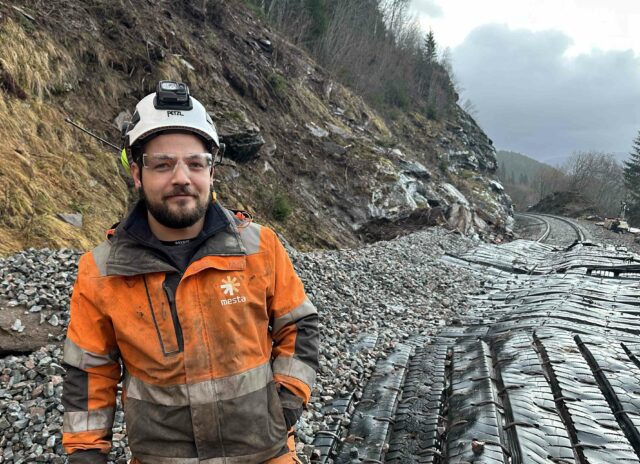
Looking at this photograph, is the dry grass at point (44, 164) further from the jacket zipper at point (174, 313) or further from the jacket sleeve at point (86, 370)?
the jacket zipper at point (174, 313)

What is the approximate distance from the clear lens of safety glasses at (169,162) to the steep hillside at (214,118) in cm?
511

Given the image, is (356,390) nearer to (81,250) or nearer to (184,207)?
(184,207)

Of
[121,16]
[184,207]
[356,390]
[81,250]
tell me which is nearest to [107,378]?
[184,207]

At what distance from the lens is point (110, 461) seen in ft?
10.0

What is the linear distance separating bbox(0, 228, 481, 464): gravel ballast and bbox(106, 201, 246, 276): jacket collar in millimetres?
2042

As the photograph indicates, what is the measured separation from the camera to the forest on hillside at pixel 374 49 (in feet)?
111

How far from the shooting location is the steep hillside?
7.61 m

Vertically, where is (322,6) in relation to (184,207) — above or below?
above

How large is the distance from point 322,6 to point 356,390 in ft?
121

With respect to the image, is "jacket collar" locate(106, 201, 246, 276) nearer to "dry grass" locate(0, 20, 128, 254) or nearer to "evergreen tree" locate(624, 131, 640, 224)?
"dry grass" locate(0, 20, 128, 254)

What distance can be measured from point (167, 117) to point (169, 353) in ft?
3.70

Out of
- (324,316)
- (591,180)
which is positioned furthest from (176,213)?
(591,180)

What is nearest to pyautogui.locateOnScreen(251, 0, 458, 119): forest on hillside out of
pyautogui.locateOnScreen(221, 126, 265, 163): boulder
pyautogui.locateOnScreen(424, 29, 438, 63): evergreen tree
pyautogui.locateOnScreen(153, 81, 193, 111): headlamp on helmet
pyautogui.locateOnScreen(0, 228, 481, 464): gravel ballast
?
pyautogui.locateOnScreen(424, 29, 438, 63): evergreen tree

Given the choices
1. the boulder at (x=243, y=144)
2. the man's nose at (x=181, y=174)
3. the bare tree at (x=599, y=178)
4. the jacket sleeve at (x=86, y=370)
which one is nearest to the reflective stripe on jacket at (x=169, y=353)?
the jacket sleeve at (x=86, y=370)
